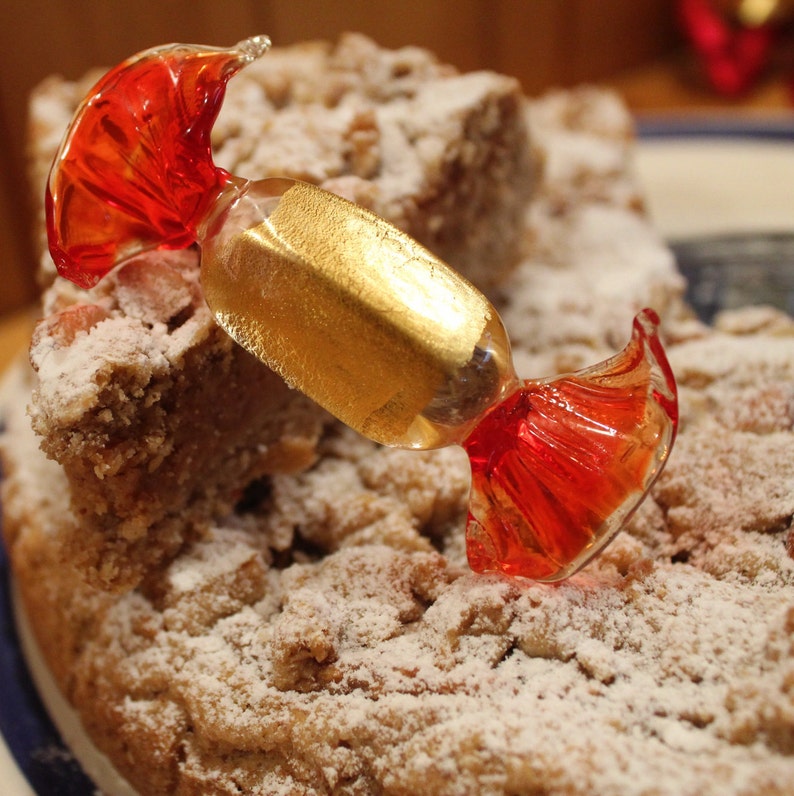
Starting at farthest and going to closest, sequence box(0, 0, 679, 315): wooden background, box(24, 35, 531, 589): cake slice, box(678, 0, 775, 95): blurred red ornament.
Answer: box(678, 0, 775, 95): blurred red ornament
box(0, 0, 679, 315): wooden background
box(24, 35, 531, 589): cake slice

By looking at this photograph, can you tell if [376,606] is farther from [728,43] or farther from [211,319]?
[728,43]

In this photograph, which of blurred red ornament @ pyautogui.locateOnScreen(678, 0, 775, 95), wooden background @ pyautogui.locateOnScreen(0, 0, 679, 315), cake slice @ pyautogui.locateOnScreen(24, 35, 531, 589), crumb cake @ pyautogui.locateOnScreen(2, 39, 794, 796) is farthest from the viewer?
blurred red ornament @ pyautogui.locateOnScreen(678, 0, 775, 95)

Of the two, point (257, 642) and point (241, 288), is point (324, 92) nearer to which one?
point (241, 288)

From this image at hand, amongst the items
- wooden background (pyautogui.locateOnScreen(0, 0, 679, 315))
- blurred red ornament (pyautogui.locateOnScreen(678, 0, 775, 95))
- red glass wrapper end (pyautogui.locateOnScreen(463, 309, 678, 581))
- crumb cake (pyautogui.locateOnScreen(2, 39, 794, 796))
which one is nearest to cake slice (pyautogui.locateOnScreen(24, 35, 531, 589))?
crumb cake (pyautogui.locateOnScreen(2, 39, 794, 796))

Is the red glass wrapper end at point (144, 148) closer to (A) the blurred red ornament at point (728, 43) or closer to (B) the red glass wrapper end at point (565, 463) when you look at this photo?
(B) the red glass wrapper end at point (565, 463)

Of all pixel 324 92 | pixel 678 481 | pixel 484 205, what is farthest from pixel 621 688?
pixel 324 92

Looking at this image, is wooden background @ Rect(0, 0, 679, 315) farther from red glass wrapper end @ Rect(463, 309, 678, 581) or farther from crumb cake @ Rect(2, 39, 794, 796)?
red glass wrapper end @ Rect(463, 309, 678, 581)
